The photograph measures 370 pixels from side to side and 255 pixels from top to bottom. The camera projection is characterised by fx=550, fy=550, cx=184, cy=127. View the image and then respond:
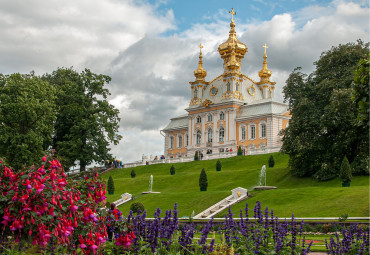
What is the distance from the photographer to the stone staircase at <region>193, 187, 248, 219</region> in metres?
27.9

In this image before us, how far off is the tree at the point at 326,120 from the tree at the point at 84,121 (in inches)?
813

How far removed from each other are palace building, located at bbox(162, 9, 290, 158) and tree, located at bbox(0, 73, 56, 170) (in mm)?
26745

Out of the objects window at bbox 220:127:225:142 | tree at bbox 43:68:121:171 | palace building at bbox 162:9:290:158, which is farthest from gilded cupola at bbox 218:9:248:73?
tree at bbox 43:68:121:171

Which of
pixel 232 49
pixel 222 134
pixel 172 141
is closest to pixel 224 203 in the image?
pixel 222 134

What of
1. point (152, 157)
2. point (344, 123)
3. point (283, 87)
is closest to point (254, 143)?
point (152, 157)

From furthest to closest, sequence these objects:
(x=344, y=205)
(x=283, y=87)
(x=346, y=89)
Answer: (x=283, y=87), (x=346, y=89), (x=344, y=205)

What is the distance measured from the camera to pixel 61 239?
25.1 feet

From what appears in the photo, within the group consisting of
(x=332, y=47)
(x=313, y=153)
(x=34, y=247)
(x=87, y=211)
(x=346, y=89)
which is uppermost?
(x=332, y=47)

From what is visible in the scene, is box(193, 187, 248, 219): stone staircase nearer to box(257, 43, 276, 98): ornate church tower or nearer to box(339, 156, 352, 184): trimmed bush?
box(339, 156, 352, 184): trimmed bush

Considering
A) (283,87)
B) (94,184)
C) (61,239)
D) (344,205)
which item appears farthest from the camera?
(283,87)

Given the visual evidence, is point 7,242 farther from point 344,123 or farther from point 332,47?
point 332,47

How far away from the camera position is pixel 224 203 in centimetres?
2947

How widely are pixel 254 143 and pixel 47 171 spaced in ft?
188

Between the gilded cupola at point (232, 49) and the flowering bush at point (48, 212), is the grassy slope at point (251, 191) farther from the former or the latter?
the gilded cupola at point (232, 49)
